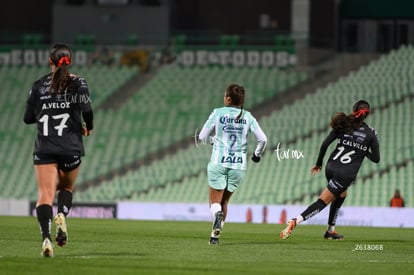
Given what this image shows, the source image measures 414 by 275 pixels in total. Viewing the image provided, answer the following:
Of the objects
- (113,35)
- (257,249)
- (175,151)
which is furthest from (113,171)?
(257,249)

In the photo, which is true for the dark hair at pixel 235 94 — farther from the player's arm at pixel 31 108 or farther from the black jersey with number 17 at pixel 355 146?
the player's arm at pixel 31 108

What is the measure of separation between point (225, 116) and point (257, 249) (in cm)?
190

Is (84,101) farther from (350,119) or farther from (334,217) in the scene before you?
(334,217)

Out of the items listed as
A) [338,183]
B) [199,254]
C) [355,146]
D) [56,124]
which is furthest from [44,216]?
[355,146]

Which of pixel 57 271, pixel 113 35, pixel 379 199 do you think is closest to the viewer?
pixel 57 271

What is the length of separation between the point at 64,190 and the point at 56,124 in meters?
0.98

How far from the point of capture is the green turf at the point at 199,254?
40.4 ft

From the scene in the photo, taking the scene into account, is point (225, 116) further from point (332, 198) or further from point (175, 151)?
point (175, 151)

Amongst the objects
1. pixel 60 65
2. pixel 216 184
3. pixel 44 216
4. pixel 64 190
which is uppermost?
pixel 60 65

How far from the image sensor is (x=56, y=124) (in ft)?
43.9

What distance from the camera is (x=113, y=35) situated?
44.4 m

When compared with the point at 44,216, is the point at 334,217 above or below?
below

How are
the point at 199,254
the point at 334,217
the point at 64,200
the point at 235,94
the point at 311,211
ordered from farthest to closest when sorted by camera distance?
the point at 334,217
the point at 311,211
the point at 235,94
the point at 199,254
the point at 64,200

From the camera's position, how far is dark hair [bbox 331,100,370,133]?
18.1m
